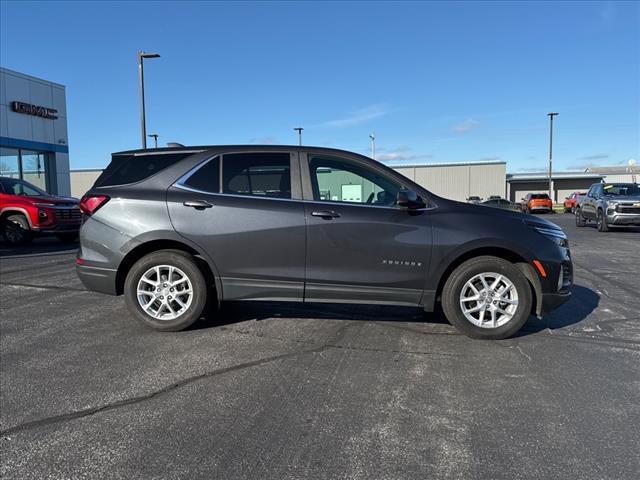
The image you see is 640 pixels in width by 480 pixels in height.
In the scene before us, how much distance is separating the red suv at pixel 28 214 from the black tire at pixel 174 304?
332 inches

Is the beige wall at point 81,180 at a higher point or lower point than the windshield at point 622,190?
higher

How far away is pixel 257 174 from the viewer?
15.6 ft

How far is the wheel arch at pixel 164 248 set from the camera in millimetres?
4676

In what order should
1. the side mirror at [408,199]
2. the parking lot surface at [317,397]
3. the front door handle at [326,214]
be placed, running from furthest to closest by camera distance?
1. the front door handle at [326,214]
2. the side mirror at [408,199]
3. the parking lot surface at [317,397]

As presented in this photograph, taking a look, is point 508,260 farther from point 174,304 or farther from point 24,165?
point 24,165

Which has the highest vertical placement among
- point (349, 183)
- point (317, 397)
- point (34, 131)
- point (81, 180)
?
point (34, 131)

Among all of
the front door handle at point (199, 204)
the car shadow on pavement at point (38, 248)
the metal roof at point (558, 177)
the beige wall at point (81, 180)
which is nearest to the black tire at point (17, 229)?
the car shadow on pavement at point (38, 248)

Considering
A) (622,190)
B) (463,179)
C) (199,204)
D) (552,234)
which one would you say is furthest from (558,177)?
(199,204)

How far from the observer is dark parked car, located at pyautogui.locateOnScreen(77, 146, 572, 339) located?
444cm

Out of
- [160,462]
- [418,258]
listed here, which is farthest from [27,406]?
[418,258]

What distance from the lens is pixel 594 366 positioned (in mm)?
3855

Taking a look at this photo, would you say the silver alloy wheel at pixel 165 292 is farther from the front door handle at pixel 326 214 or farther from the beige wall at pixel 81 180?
the beige wall at pixel 81 180

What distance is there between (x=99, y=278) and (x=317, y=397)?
2.79 m

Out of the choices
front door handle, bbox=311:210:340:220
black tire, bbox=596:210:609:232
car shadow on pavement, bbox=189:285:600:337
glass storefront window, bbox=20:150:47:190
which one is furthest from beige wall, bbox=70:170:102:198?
front door handle, bbox=311:210:340:220
